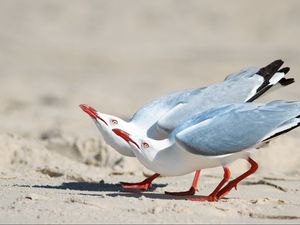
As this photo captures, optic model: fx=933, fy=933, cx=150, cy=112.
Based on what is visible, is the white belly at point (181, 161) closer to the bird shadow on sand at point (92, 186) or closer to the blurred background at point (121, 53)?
the bird shadow on sand at point (92, 186)

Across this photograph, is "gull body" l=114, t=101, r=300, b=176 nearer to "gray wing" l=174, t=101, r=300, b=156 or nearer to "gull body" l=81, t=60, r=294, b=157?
"gray wing" l=174, t=101, r=300, b=156

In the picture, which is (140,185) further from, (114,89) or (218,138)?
(114,89)

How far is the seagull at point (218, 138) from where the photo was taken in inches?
277

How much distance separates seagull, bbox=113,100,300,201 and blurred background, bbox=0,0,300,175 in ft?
11.2

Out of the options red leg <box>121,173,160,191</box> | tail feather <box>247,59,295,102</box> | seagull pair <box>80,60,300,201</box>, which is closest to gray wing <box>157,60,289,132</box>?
tail feather <box>247,59,295,102</box>

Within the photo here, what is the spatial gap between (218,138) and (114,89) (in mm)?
10745

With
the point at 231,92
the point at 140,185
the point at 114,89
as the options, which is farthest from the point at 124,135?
the point at 114,89

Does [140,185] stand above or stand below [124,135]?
below

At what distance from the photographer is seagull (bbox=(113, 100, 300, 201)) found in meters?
7.04

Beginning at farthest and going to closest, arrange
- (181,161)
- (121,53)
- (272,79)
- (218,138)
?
(121,53) < (272,79) < (181,161) < (218,138)

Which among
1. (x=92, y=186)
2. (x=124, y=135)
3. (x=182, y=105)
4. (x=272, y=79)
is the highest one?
(x=272, y=79)

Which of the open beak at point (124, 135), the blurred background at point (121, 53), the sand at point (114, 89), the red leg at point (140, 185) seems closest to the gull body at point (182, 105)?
the red leg at point (140, 185)

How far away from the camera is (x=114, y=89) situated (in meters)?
17.7

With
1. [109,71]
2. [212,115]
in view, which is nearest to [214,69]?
[109,71]
